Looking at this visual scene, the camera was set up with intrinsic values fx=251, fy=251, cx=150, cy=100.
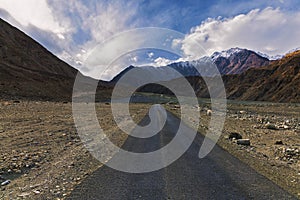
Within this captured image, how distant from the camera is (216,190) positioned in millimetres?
5711

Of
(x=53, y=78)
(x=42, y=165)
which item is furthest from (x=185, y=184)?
(x=53, y=78)

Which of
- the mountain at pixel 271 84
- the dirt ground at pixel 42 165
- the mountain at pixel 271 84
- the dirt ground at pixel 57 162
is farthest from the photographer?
the mountain at pixel 271 84

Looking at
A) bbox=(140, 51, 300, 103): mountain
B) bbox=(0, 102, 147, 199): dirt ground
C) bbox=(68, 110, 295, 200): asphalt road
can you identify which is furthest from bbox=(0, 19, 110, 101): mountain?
bbox=(140, 51, 300, 103): mountain

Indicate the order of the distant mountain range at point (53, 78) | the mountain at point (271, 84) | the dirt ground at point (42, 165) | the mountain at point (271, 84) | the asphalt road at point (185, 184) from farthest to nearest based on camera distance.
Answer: the mountain at point (271, 84) → the mountain at point (271, 84) → the distant mountain range at point (53, 78) → the dirt ground at point (42, 165) → the asphalt road at point (185, 184)

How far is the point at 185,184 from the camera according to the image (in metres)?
6.01

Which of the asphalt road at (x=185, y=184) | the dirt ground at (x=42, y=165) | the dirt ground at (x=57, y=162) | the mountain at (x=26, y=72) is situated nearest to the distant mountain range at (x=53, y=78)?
the mountain at (x=26, y=72)

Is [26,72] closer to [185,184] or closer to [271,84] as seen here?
[185,184]

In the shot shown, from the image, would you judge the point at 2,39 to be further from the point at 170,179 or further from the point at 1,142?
the point at 170,179

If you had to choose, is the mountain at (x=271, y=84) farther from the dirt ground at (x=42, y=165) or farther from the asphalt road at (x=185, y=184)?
the dirt ground at (x=42, y=165)

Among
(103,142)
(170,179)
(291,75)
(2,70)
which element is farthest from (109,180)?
(291,75)

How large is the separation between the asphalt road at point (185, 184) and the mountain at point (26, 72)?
658 inches

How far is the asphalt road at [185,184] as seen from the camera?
5.41 metres

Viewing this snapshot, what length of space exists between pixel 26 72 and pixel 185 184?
226 ft

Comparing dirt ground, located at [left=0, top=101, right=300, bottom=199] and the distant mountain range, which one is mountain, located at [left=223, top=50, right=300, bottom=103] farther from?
dirt ground, located at [left=0, top=101, right=300, bottom=199]
